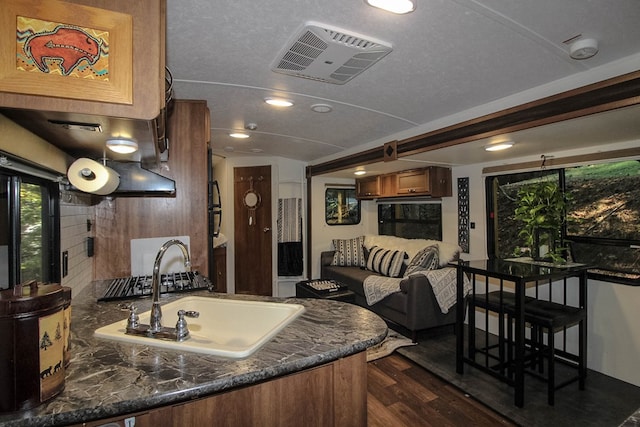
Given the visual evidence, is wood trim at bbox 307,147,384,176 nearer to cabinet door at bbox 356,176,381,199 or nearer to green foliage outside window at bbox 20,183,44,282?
cabinet door at bbox 356,176,381,199

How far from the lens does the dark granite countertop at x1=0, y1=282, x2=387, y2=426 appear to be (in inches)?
29.7

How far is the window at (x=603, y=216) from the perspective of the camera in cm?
258

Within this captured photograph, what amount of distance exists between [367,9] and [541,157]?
2703mm

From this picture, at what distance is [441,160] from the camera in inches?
134

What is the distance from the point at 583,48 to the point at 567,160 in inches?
70.5

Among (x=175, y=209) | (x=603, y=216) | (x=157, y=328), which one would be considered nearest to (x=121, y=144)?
(x=157, y=328)

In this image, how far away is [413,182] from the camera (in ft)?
13.5

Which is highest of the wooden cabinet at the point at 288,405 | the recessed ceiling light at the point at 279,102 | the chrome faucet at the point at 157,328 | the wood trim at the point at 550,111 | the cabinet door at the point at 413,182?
the recessed ceiling light at the point at 279,102

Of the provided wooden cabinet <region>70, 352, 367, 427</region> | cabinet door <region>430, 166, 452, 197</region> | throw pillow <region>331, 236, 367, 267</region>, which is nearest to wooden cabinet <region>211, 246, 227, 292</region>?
throw pillow <region>331, 236, 367, 267</region>

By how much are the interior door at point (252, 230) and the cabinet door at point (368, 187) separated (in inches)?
59.3

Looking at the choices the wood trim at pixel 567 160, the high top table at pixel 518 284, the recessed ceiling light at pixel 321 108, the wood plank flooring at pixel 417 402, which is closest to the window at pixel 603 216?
the wood trim at pixel 567 160

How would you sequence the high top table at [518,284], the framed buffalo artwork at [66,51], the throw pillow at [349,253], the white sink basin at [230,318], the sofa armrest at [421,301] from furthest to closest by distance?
the throw pillow at [349,253]
the sofa armrest at [421,301]
the high top table at [518,284]
the white sink basin at [230,318]
the framed buffalo artwork at [66,51]

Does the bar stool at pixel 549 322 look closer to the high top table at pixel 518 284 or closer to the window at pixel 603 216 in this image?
the high top table at pixel 518 284

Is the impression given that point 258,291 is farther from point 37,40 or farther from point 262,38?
point 37,40
